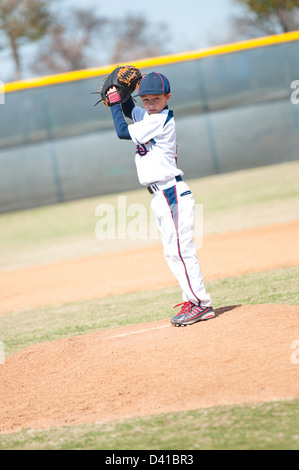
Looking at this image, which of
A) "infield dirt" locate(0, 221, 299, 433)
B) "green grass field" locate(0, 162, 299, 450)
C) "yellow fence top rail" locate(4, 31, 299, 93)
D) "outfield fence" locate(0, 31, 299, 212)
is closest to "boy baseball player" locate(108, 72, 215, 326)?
"infield dirt" locate(0, 221, 299, 433)

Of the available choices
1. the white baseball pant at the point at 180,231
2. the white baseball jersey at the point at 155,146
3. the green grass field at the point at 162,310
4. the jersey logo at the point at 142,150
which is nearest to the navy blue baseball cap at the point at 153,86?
the white baseball jersey at the point at 155,146

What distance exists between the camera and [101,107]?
14492 mm

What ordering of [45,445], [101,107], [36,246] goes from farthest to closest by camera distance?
1. [101,107]
2. [36,246]
3. [45,445]

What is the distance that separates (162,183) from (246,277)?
7.90 feet

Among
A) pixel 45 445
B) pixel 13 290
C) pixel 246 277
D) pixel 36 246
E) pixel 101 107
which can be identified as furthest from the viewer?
pixel 101 107

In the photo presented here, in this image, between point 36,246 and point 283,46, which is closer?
point 36,246

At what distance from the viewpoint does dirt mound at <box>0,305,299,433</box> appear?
2996mm

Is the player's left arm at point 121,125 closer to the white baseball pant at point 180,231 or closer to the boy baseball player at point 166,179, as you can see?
the boy baseball player at point 166,179

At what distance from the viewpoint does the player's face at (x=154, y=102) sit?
3910 millimetres

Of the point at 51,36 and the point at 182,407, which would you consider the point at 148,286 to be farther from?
the point at 51,36

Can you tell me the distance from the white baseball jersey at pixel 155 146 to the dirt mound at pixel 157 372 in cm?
98

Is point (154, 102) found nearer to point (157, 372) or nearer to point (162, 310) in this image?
point (157, 372)

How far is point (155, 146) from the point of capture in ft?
12.8

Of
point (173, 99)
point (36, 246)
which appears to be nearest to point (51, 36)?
point (173, 99)
